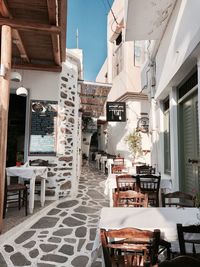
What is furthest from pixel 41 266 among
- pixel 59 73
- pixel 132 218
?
pixel 59 73

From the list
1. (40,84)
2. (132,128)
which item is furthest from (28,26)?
(132,128)

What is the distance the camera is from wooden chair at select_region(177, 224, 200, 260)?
1544mm

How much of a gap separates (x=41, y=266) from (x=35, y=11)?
389cm

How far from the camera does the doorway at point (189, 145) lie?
372 centimetres

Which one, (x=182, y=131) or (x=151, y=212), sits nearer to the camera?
(x=151, y=212)

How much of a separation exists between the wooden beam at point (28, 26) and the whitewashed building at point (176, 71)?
1.57 m

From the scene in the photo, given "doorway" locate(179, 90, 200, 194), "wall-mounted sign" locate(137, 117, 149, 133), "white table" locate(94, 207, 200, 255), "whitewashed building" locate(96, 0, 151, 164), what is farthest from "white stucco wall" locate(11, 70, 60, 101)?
"wall-mounted sign" locate(137, 117, 149, 133)

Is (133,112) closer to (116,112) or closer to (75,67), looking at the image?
(116,112)

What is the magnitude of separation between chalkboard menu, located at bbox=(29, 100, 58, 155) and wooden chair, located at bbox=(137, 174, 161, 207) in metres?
2.57

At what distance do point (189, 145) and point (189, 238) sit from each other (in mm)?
2595

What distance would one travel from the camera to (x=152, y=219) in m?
2.04

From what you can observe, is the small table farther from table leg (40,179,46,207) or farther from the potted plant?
the potted plant

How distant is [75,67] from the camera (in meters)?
6.36

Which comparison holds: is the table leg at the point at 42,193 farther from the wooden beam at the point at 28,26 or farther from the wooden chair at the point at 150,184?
the wooden beam at the point at 28,26
